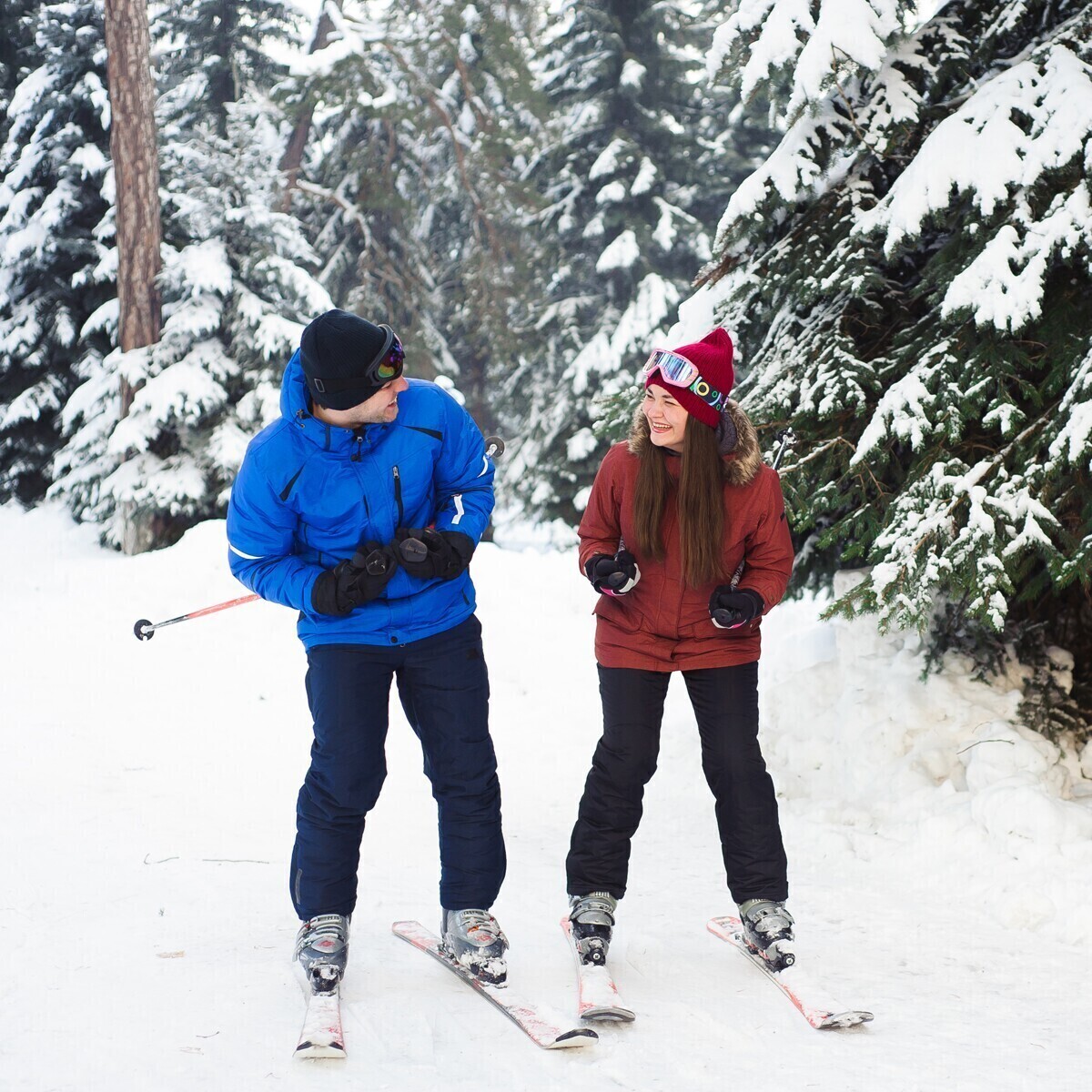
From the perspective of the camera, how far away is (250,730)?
6.61 metres

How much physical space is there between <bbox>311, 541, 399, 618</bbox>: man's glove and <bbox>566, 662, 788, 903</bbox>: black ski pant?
0.82 m

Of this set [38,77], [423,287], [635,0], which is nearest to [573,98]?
[635,0]

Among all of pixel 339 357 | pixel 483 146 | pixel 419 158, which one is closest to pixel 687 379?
pixel 339 357

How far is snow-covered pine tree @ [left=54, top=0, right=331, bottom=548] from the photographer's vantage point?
11336 millimetres

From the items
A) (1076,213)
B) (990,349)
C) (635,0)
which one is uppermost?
(635,0)

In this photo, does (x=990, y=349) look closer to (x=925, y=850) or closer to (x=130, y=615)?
(x=925, y=850)

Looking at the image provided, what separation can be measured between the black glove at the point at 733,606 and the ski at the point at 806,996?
1050mm

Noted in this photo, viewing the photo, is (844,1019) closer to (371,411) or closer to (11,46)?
(371,411)

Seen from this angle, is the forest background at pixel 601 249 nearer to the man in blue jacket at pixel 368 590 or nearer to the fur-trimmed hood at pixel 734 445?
the fur-trimmed hood at pixel 734 445

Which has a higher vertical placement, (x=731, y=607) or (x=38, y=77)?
(x=38, y=77)

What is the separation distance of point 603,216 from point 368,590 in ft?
47.4

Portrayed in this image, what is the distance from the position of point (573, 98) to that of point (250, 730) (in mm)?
13382

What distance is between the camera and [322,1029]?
278 cm

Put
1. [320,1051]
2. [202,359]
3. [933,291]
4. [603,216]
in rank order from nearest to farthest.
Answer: [320,1051] → [933,291] → [202,359] → [603,216]
